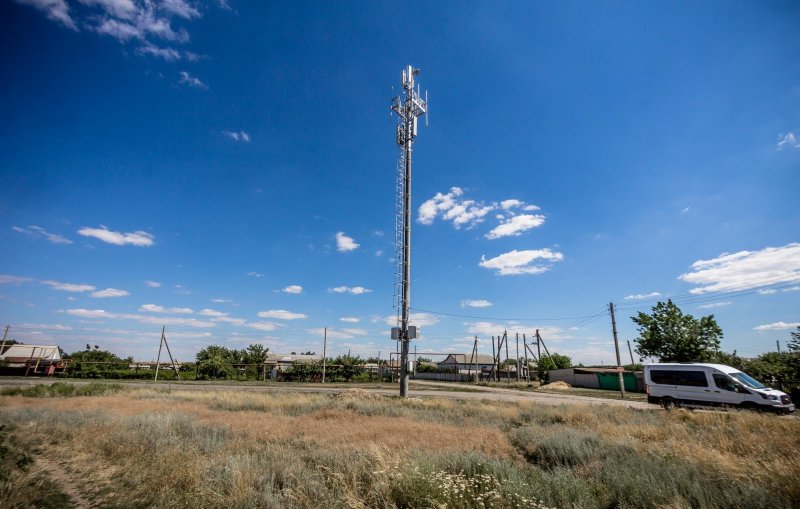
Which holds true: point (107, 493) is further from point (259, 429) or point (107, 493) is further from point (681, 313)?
point (681, 313)

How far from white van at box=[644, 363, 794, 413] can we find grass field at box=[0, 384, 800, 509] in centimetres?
538

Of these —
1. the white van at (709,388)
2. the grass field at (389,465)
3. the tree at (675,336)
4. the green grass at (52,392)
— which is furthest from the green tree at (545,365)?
the green grass at (52,392)

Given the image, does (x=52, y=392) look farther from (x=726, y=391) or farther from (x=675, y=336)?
(x=675, y=336)

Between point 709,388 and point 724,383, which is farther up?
point 724,383

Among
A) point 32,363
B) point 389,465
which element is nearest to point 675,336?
point 389,465

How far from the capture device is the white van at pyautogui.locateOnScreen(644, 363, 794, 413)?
1538 centimetres

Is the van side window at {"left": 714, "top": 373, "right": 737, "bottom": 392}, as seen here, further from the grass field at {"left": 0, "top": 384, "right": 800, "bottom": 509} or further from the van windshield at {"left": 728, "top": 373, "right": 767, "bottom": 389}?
the grass field at {"left": 0, "top": 384, "right": 800, "bottom": 509}

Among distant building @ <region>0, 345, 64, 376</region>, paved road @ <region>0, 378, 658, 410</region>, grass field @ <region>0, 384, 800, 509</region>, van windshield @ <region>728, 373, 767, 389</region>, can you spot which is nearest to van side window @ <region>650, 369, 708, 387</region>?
van windshield @ <region>728, 373, 767, 389</region>

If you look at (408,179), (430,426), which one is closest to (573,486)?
(430,426)

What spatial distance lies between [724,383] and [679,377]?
6.35 feet

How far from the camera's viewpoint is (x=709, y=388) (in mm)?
16953

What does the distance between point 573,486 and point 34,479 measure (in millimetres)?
8910

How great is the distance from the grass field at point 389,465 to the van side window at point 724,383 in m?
5.54

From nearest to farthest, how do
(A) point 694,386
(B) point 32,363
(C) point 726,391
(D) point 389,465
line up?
(D) point 389,465 → (C) point 726,391 → (A) point 694,386 → (B) point 32,363
